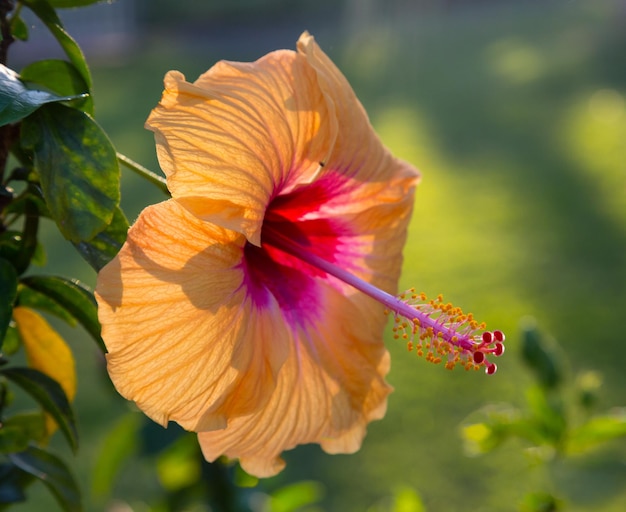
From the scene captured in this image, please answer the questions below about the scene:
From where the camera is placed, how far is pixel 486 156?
6.04 m

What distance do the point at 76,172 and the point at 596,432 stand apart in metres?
0.96

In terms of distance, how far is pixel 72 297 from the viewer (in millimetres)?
1070

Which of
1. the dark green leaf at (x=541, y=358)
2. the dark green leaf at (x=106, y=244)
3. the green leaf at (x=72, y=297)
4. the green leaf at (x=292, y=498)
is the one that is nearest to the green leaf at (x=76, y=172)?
the dark green leaf at (x=106, y=244)

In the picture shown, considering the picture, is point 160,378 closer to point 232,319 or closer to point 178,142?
point 232,319

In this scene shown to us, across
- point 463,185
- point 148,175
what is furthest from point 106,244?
point 463,185

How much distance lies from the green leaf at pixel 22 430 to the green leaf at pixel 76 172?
0.33m

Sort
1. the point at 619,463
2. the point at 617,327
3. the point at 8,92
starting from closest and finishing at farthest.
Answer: the point at 8,92
the point at 619,463
the point at 617,327

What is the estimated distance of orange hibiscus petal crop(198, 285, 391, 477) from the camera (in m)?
1.01

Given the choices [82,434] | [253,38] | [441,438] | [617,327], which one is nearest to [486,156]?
[617,327]

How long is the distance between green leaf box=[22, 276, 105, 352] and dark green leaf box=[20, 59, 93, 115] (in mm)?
223

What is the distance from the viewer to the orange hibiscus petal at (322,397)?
3.31 feet

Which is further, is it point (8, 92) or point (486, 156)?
point (486, 156)

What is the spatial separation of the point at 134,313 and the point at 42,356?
35cm

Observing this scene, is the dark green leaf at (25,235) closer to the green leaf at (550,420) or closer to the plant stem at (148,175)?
the plant stem at (148,175)
